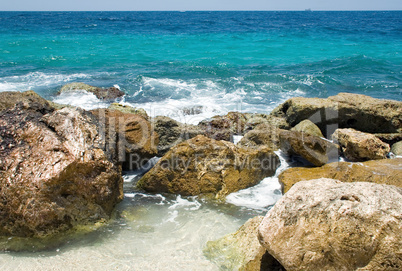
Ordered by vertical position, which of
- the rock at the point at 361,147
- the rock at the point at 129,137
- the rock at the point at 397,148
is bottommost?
the rock at the point at 397,148

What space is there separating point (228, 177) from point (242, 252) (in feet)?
6.25

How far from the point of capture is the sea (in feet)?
12.9

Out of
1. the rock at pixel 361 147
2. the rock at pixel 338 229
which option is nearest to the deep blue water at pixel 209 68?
the rock at pixel 361 147

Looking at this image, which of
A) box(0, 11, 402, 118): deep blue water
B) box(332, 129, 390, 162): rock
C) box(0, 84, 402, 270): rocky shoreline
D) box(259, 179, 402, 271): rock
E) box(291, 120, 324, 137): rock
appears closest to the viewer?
box(259, 179, 402, 271): rock

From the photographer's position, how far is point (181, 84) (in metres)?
15.4

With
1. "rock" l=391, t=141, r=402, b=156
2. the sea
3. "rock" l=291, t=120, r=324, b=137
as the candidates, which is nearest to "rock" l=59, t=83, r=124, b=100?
the sea

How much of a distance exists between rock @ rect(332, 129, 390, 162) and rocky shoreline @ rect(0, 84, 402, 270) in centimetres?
2

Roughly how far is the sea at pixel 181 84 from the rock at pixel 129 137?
0.43m

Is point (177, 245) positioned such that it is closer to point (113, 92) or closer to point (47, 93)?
point (113, 92)

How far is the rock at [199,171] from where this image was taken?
18.1ft

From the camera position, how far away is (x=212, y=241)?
13.6 ft

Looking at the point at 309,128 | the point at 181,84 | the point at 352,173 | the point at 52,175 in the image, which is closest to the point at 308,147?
the point at 352,173

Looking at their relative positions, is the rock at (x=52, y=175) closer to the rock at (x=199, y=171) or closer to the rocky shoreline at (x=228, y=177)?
the rocky shoreline at (x=228, y=177)

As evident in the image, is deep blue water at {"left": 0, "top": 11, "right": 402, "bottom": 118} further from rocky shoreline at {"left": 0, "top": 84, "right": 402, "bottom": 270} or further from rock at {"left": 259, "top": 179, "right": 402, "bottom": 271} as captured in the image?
rock at {"left": 259, "top": 179, "right": 402, "bottom": 271}
